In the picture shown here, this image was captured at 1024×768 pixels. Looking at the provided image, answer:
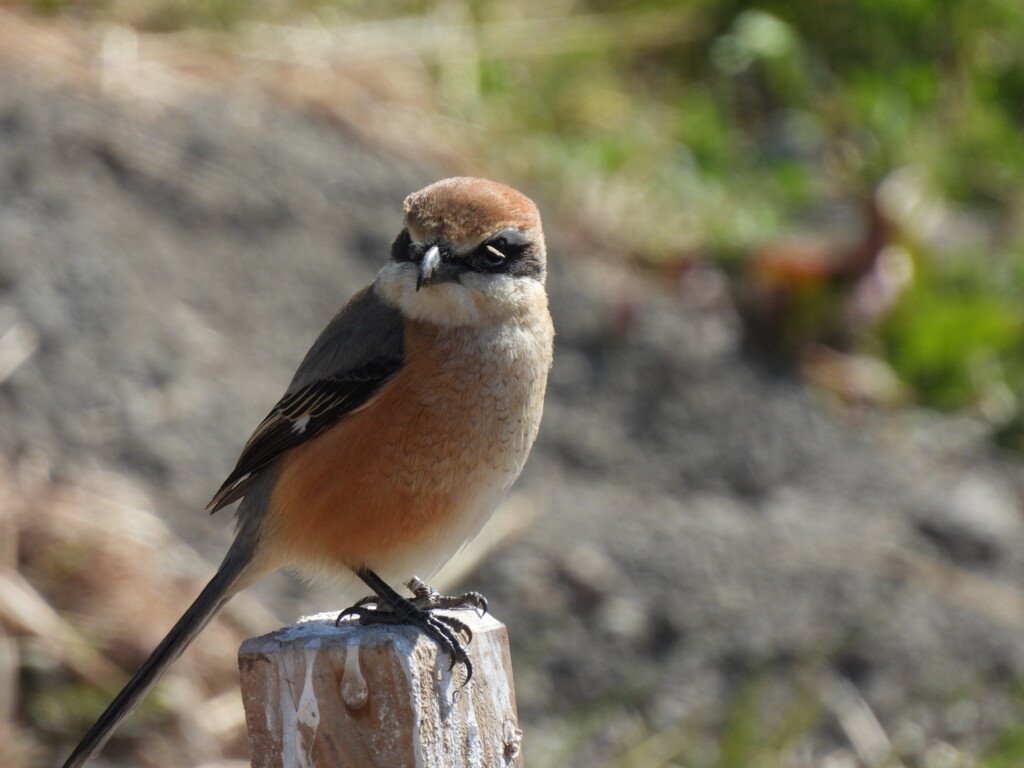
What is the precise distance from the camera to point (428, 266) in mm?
3312

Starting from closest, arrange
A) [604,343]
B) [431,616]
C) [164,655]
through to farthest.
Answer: [431,616]
[164,655]
[604,343]

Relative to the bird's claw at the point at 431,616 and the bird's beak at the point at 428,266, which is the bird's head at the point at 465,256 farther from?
the bird's claw at the point at 431,616

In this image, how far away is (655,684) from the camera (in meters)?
5.35

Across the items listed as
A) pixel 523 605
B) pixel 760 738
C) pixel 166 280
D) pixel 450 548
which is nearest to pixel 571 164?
pixel 166 280

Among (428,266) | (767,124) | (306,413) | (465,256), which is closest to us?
(428,266)

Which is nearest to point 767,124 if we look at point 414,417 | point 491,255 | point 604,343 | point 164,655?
point 604,343

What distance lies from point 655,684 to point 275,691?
302 centimetres

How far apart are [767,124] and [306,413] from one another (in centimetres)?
602

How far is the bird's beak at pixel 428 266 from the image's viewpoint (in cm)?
330

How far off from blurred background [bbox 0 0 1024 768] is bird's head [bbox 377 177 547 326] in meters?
2.02

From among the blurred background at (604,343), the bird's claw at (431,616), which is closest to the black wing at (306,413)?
the bird's claw at (431,616)

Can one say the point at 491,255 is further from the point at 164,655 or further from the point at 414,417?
the point at 164,655

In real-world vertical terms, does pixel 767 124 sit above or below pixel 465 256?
above

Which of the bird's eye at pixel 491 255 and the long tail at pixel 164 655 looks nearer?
the long tail at pixel 164 655
